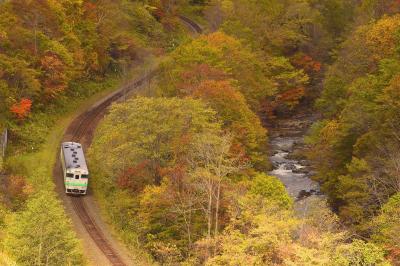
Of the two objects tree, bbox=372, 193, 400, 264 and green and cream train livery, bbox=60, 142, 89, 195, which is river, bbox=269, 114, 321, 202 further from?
green and cream train livery, bbox=60, 142, 89, 195

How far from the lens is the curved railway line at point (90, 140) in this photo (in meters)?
41.0

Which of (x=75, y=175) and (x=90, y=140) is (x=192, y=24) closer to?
(x=90, y=140)

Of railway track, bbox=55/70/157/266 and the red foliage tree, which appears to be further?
the red foliage tree

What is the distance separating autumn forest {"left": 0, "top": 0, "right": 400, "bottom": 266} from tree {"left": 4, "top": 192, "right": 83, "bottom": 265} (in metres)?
0.08

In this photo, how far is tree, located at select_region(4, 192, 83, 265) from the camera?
32094 millimetres

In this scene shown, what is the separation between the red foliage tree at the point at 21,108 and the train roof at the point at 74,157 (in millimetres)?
5312

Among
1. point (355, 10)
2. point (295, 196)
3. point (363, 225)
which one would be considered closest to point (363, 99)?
point (295, 196)

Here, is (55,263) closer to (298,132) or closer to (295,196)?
(295,196)

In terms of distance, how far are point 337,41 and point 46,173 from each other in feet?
170

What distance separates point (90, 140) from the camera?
5894cm

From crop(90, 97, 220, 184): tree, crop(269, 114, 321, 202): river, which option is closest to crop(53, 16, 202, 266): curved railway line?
crop(90, 97, 220, 184): tree

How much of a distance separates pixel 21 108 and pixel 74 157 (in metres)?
8.59

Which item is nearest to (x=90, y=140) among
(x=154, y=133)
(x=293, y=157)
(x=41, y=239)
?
(x=154, y=133)

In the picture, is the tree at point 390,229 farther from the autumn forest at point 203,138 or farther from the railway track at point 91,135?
the railway track at point 91,135
